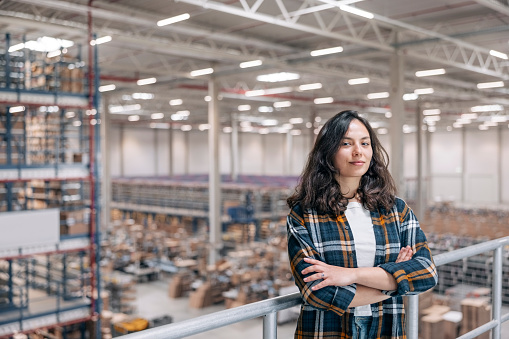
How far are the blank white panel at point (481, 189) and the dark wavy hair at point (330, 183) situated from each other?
142 feet

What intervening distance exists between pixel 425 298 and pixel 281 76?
1071cm

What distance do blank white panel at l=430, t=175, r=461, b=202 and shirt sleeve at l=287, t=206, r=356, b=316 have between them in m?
44.1

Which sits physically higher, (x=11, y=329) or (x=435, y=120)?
(x=435, y=120)

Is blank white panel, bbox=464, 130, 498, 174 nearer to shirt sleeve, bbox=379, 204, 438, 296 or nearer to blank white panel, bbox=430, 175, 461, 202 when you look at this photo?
blank white panel, bbox=430, 175, 461, 202

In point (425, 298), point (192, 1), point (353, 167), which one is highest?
point (192, 1)

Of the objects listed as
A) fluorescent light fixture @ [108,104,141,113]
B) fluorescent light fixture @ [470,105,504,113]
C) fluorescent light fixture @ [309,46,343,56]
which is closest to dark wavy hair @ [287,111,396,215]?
fluorescent light fixture @ [309,46,343,56]

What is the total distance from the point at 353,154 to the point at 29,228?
8.79 metres

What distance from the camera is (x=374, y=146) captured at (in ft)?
7.38

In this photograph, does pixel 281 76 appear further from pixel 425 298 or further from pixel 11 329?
pixel 11 329

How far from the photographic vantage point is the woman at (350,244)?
6.19 feet

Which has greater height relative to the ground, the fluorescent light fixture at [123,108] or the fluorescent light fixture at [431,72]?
the fluorescent light fixture at [123,108]

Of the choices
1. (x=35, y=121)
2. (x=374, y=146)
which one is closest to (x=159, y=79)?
(x=35, y=121)

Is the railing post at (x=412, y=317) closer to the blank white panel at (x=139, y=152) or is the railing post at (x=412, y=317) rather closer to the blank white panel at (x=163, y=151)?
the blank white panel at (x=139, y=152)

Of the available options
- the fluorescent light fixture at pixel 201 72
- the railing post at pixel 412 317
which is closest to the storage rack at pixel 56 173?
the fluorescent light fixture at pixel 201 72
